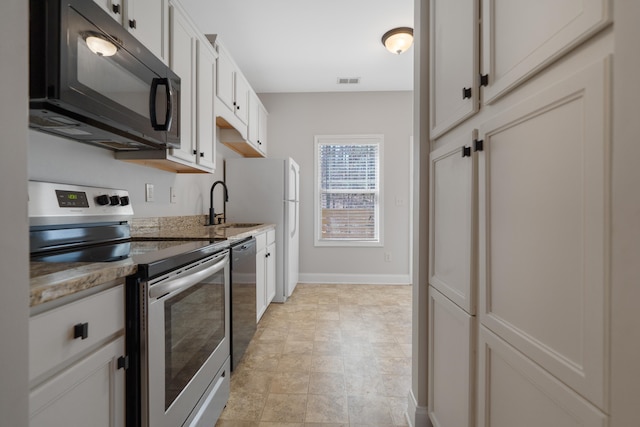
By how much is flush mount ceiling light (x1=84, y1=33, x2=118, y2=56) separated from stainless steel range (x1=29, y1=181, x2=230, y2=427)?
1.77 ft

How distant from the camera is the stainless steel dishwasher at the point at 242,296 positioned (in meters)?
1.84

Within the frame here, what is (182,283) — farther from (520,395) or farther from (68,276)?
(520,395)

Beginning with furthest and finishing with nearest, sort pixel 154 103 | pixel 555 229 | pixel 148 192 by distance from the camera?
pixel 148 192 → pixel 154 103 → pixel 555 229

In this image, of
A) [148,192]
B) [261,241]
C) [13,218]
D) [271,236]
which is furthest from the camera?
[271,236]

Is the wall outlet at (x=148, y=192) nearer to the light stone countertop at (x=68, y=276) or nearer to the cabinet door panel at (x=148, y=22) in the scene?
the cabinet door panel at (x=148, y=22)

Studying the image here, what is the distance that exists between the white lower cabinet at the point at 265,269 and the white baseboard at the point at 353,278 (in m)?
1.03

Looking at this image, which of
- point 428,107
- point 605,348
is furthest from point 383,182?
point 605,348

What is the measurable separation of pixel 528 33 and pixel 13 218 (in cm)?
112

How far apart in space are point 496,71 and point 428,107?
551 millimetres

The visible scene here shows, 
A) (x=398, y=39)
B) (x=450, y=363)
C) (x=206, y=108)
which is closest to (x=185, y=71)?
(x=206, y=108)

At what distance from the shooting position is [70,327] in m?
0.70

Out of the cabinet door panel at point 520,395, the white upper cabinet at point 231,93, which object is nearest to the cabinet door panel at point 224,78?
the white upper cabinet at point 231,93

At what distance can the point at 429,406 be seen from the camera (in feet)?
4.43

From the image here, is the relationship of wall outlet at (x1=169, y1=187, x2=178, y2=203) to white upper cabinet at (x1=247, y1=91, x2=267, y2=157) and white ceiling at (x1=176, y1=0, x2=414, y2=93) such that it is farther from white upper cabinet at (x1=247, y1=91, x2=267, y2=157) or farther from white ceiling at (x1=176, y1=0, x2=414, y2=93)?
white ceiling at (x1=176, y1=0, x2=414, y2=93)
